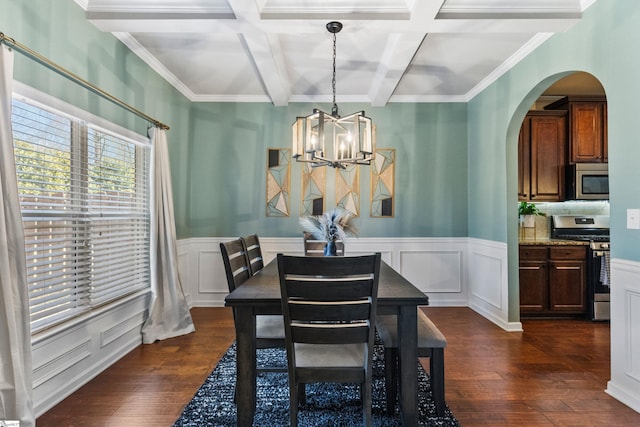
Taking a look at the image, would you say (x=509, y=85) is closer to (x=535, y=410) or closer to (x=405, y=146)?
(x=405, y=146)

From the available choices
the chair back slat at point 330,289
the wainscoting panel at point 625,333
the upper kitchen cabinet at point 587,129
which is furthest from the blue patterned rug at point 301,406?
the upper kitchen cabinet at point 587,129

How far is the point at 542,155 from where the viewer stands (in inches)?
162

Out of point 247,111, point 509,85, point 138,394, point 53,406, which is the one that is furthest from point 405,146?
point 53,406

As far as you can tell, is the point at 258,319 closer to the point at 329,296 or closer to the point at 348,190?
the point at 329,296

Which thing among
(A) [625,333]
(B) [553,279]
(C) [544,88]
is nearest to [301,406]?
(A) [625,333]

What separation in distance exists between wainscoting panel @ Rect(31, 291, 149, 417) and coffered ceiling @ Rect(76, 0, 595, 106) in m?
2.18

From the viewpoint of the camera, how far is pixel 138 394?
2.29m

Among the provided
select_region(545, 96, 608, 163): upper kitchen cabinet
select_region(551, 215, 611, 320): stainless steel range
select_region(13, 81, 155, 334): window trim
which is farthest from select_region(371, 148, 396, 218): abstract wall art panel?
select_region(13, 81, 155, 334): window trim

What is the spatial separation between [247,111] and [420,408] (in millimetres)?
3792

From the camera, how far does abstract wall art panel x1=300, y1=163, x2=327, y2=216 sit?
4.46m

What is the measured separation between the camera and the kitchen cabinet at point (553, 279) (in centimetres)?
380

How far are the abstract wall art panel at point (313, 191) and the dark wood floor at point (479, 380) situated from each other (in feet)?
5.68

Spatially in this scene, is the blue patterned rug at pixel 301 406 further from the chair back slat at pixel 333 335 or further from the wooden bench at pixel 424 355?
the chair back slat at pixel 333 335

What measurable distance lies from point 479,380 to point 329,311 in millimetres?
1597
